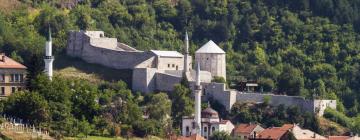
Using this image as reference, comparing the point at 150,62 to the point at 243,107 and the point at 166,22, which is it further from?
the point at 166,22

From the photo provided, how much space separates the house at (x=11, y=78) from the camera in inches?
5094

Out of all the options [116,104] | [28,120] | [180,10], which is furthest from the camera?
[180,10]

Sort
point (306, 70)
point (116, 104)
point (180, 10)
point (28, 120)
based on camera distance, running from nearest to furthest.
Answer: point (28, 120), point (116, 104), point (306, 70), point (180, 10)

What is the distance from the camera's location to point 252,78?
149 m

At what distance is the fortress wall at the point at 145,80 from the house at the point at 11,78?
10625mm

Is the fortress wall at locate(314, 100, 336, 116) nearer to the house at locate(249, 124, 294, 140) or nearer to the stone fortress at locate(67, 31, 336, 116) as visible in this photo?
the stone fortress at locate(67, 31, 336, 116)

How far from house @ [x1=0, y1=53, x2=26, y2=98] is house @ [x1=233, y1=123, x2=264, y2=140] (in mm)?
12783

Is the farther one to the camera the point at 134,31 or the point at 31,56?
the point at 134,31

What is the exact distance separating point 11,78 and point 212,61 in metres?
17.4

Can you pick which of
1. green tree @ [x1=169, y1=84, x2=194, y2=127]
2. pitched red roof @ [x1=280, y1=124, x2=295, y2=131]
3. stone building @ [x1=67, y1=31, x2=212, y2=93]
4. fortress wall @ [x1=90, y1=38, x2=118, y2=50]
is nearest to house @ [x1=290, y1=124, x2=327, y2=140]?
pitched red roof @ [x1=280, y1=124, x2=295, y2=131]

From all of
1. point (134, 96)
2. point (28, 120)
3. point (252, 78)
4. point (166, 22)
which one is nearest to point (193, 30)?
point (166, 22)

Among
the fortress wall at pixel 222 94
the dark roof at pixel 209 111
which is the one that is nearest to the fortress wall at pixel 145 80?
the fortress wall at pixel 222 94

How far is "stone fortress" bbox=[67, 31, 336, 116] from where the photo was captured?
137m

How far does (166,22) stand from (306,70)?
13.2m
